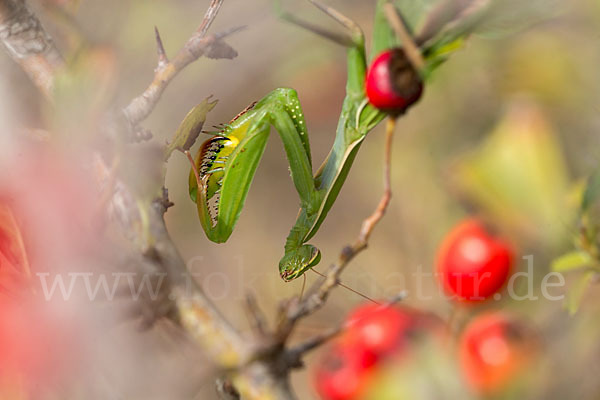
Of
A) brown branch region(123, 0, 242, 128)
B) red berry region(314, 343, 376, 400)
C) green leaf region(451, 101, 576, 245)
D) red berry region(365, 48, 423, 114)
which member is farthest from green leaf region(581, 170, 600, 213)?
brown branch region(123, 0, 242, 128)

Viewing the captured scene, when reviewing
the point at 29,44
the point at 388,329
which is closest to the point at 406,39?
the point at 388,329

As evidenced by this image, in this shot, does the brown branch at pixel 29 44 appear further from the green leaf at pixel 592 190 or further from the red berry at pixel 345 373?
the green leaf at pixel 592 190

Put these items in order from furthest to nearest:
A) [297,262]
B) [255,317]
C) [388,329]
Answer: [297,262], [388,329], [255,317]

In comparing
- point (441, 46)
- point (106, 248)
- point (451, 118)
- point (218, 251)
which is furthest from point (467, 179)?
point (218, 251)

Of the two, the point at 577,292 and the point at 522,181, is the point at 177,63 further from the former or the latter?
the point at 577,292

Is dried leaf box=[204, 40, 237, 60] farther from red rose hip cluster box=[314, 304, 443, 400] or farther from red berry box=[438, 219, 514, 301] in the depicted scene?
red berry box=[438, 219, 514, 301]

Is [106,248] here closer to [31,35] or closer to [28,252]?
[28,252]

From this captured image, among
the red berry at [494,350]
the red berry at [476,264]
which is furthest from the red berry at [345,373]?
the red berry at [476,264]
